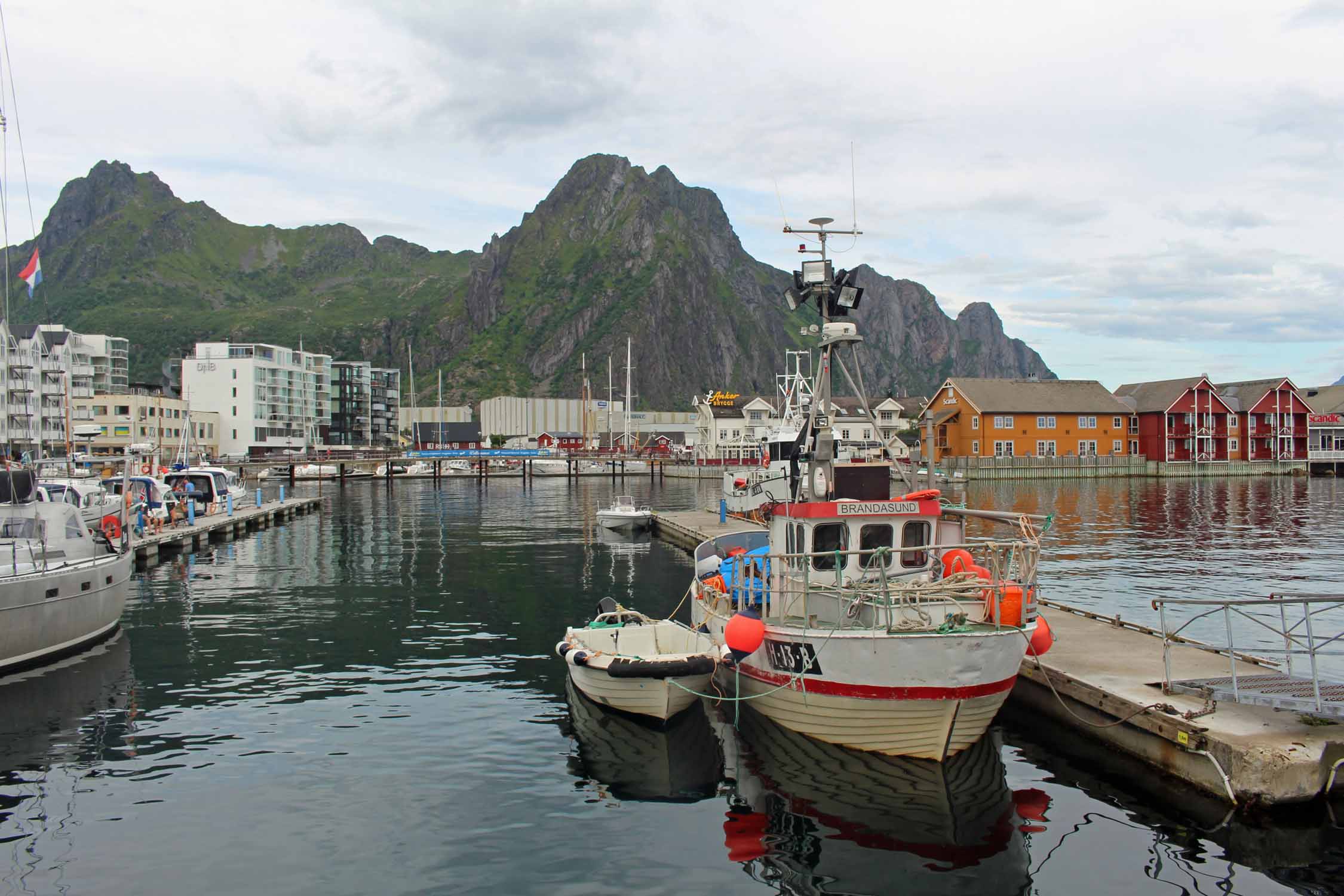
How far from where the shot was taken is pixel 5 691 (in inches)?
809

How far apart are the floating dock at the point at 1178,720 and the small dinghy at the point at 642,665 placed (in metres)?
6.29

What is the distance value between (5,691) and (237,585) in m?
16.9

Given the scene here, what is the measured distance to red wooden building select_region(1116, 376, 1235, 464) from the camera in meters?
113

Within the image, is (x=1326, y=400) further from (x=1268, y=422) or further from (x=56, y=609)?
(x=56, y=609)

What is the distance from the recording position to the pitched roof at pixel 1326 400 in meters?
126

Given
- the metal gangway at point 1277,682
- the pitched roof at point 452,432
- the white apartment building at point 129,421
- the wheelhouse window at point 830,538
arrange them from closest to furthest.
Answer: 1. the metal gangway at point 1277,682
2. the wheelhouse window at point 830,538
3. the white apartment building at point 129,421
4. the pitched roof at point 452,432

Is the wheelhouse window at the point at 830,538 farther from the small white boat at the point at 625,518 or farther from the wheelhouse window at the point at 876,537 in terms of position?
the small white boat at the point at 625,518

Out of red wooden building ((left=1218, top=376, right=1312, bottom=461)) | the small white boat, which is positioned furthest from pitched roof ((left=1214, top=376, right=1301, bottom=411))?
the small white boat

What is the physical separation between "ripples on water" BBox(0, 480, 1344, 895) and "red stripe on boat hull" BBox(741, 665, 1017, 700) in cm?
141

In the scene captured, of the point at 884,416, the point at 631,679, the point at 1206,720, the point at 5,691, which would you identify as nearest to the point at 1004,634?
the point at 1206,720

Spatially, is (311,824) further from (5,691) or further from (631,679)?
(5,691)

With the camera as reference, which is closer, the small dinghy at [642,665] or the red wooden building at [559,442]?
the small dinghy at [642,665]

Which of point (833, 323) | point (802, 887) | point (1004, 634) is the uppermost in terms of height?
point (833, 323)

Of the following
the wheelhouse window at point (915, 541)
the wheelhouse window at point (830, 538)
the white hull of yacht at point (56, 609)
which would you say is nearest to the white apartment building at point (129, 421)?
the white hull of yacht at point (56, 609)
